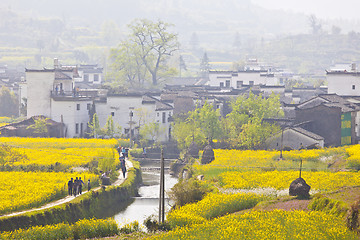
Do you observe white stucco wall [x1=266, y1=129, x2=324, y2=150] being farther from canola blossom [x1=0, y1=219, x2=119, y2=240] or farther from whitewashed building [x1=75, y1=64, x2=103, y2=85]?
whitewashed building [x1=75, y1=64, x2=103, y2=85]

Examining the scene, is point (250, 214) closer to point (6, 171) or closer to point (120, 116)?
point (6, 171)

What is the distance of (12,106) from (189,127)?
45960 millimetres

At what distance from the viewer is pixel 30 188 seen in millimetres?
44938

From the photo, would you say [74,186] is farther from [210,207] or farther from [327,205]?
[327,205]

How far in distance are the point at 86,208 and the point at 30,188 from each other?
12.8 feet

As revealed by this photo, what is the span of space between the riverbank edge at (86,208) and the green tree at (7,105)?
5896cm

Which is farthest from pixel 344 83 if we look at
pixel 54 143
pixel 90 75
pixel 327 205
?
pixel 90 75

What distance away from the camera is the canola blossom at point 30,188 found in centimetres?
4017

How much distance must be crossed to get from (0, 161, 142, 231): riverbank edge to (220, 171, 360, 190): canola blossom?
24.5ft

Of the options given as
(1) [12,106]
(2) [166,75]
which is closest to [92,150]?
(1) [12,106]

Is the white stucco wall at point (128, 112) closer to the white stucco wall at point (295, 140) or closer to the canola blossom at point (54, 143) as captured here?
the canola blossom at point (54, 143)

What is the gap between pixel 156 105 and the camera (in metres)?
89.0

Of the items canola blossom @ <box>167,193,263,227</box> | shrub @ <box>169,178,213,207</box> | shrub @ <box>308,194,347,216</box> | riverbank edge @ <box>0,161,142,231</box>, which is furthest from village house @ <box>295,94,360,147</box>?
shrub @ <box>308,194,347,216</box>

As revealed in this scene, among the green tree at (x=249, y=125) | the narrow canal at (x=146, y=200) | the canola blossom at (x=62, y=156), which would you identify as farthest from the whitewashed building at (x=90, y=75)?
the canola blossom at (x=62, y=156)
